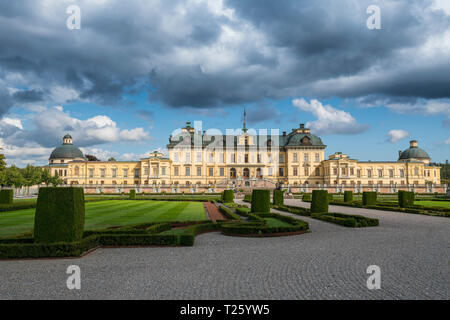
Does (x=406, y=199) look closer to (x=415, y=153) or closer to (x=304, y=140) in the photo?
(x=304, y=140)

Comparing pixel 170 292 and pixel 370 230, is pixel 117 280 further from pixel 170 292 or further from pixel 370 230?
pixel 370 230

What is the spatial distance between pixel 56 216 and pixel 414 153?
252ft

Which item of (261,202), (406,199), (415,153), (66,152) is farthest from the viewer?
(66,152)

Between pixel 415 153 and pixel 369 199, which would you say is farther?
pixel 415 153

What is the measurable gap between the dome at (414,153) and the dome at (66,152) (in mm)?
71638

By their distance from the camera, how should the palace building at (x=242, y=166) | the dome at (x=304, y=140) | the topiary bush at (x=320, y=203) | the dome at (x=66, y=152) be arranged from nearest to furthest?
the topiary bush at (x=320, y=203) < the palace building at (x=242, y=166) < the dome at (x=304, y=140) < the dome at (x=66, y=152)

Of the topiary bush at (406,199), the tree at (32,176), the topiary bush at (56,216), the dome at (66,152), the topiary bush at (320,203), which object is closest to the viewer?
the topiary bush at (56,216)

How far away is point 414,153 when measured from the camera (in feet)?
232

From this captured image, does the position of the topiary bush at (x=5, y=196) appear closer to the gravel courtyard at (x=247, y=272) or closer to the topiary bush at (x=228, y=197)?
the topiary bush at (x=228, y=197)

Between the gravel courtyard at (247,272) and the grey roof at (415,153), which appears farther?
the grey roof at (415,153)

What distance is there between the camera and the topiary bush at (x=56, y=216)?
8.17 meters

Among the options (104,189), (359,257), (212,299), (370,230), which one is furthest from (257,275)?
(104,189)

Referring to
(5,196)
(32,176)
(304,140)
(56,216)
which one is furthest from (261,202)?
(304,140)

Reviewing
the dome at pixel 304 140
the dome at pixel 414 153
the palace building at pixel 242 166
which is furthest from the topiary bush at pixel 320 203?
the dome at pixel 414 153
